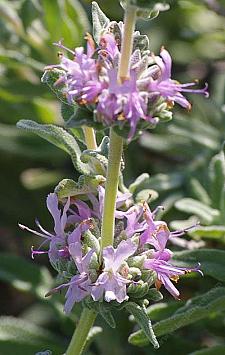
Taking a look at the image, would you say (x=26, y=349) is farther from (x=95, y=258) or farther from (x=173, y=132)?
(x=173, y=132)

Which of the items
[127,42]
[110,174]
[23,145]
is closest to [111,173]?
[110,174]

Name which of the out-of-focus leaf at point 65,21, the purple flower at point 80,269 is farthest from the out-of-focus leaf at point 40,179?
the purple flower at point 80,269

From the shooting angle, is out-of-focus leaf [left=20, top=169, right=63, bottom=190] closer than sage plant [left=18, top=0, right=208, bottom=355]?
No

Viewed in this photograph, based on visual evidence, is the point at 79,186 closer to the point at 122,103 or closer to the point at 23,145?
the point at 122,103

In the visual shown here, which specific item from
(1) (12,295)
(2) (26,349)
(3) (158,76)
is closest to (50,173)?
(1) (12,295)

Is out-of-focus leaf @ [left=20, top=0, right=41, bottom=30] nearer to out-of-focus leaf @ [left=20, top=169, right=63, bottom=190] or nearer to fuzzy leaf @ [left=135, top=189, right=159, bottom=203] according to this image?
out-of-focus leaf @ [left=20, top=169, right=63, bottom=190]

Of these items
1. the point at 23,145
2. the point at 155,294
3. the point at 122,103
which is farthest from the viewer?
the point at 23,145

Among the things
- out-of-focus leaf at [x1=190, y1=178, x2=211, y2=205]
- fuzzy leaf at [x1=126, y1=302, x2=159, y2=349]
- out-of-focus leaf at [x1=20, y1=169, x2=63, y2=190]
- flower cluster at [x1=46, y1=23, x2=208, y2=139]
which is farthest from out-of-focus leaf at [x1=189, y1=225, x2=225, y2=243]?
out-of-focus leaf at [x1=20, y1=169, x2=63, y2=190]

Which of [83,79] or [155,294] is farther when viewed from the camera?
[155,294]
